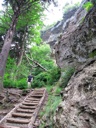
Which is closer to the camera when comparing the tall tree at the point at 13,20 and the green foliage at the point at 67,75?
the green foliage at the point at 67,75

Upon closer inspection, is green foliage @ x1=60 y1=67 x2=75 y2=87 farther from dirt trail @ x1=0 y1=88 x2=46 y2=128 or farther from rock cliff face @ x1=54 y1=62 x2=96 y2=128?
rock cliff face @ x1=54 y1=62 x2=96 y2=128

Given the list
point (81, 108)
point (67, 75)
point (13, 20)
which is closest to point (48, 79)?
point (13, 20)

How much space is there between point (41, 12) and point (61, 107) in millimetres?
15724

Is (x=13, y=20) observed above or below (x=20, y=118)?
above

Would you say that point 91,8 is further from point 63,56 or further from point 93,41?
point 63,56

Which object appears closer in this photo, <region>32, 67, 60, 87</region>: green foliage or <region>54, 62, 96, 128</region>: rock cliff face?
<region>54, 62, 96, 128</region>: rock cliff face

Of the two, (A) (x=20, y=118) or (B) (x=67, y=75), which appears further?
(B) (x=67, y=75)

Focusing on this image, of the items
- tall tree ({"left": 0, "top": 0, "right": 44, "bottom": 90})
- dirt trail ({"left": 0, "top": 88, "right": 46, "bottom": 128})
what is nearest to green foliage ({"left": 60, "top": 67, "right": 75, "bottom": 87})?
dirt trail ({"left": 0, "top": 88, "right": 46, "bottom": 128})

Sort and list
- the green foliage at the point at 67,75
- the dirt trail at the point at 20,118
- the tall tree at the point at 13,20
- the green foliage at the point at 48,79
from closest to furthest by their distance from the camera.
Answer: the dirt trail at the point at 20,118 → the green foliage at the point at 67,75 → the tall tree at the point at 13,20 → the green foliage at the point at 48,79

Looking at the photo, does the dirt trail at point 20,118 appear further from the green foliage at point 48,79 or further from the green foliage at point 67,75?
the green foliage at point 48,79

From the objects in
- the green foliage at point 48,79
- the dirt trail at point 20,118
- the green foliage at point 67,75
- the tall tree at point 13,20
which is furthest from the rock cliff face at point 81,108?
the green foliage at point 48,79

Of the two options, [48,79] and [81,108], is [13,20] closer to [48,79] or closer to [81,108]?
[48,79]

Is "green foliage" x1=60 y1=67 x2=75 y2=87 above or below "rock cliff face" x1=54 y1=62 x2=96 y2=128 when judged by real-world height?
above

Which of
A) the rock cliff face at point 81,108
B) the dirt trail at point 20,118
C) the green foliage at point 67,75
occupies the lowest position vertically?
the dirt trail at point 20,118
